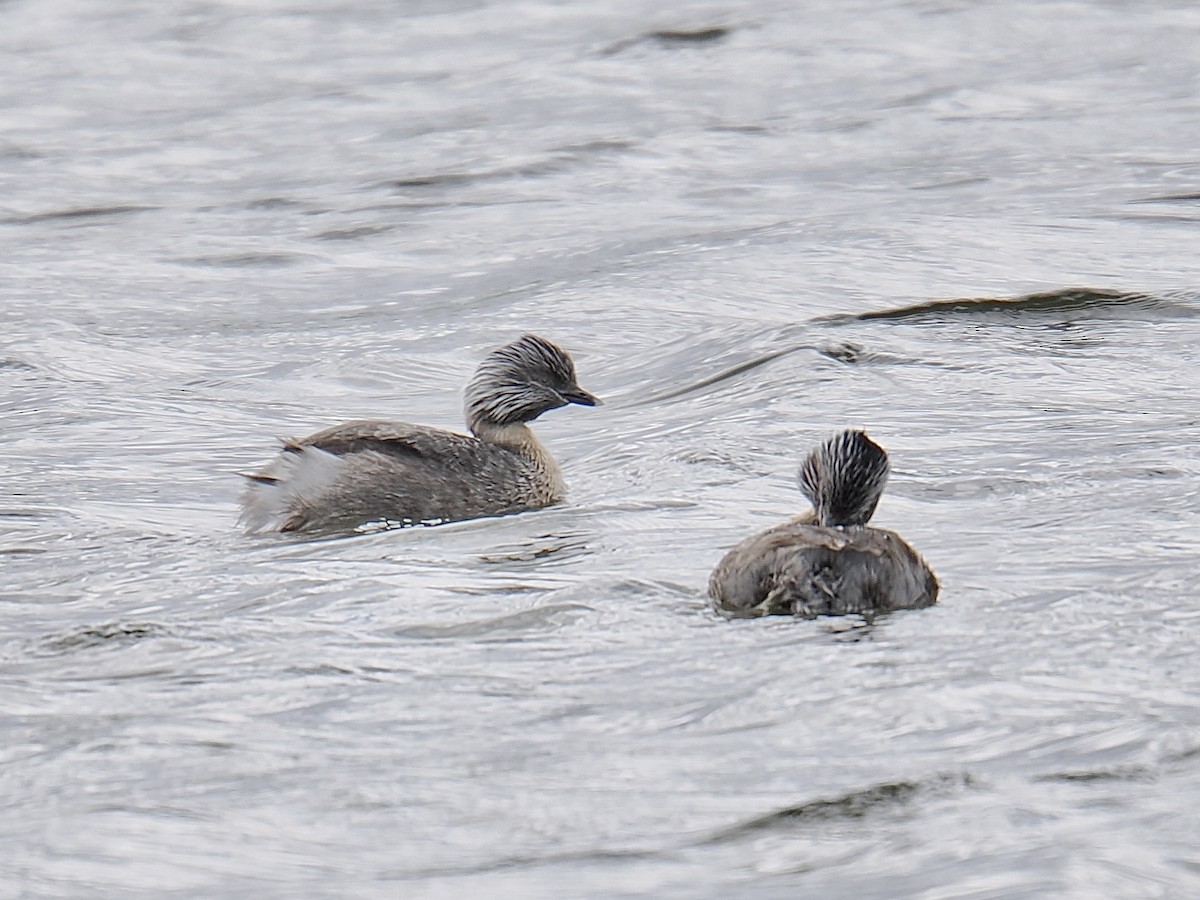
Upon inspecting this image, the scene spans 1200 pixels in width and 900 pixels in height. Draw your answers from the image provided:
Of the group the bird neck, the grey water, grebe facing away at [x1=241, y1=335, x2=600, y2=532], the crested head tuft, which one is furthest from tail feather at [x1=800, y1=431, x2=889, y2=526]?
the crested head tuft

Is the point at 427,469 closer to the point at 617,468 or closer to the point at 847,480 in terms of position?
the point at 617,468

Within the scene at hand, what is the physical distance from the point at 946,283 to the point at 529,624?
8.53 m

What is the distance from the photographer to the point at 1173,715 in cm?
722

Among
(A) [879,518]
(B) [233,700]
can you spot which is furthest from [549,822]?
(A) [879,518]

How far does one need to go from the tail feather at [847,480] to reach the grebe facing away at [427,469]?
244cm

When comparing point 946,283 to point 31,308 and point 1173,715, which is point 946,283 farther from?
point 1173,715

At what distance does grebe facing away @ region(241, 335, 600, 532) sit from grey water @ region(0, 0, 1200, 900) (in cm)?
26

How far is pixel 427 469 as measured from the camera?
36.6ft

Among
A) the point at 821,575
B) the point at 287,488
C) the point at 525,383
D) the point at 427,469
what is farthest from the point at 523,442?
the point at 821,575

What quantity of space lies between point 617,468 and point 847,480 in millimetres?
3122

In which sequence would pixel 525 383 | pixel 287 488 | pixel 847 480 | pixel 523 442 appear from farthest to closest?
pixel 525 383, pixel 523 442, pixel 287 488, pixel 847 480

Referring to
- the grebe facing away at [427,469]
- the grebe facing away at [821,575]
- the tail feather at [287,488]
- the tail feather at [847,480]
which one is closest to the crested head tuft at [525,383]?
the grebe facing away at [427,469]

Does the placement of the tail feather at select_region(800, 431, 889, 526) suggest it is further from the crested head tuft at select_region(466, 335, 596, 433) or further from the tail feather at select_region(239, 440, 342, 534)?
the crested head tuft at select_region(466, 335, 596, 433)

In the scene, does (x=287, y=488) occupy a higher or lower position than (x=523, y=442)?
higher
